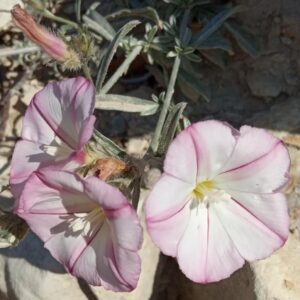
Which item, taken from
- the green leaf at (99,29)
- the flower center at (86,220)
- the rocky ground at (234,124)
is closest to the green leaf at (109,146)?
the flower center at (86,220)

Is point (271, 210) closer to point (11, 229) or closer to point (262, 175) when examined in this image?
point (262, 175)

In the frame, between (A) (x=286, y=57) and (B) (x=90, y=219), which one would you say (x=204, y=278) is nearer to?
(B) (x=90, y=219)

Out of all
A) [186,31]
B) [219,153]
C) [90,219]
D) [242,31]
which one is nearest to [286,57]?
[242,31]

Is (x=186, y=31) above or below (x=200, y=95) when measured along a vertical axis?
above

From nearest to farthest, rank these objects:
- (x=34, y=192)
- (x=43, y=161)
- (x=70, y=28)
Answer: (x=34, y=192) < (x=43, y=161) < (x=70, y=28)

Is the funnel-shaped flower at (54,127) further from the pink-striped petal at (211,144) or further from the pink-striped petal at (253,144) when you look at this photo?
the pink-striped petal at (253,144)

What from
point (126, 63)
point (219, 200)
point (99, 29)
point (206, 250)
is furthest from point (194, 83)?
point (206, 250)
